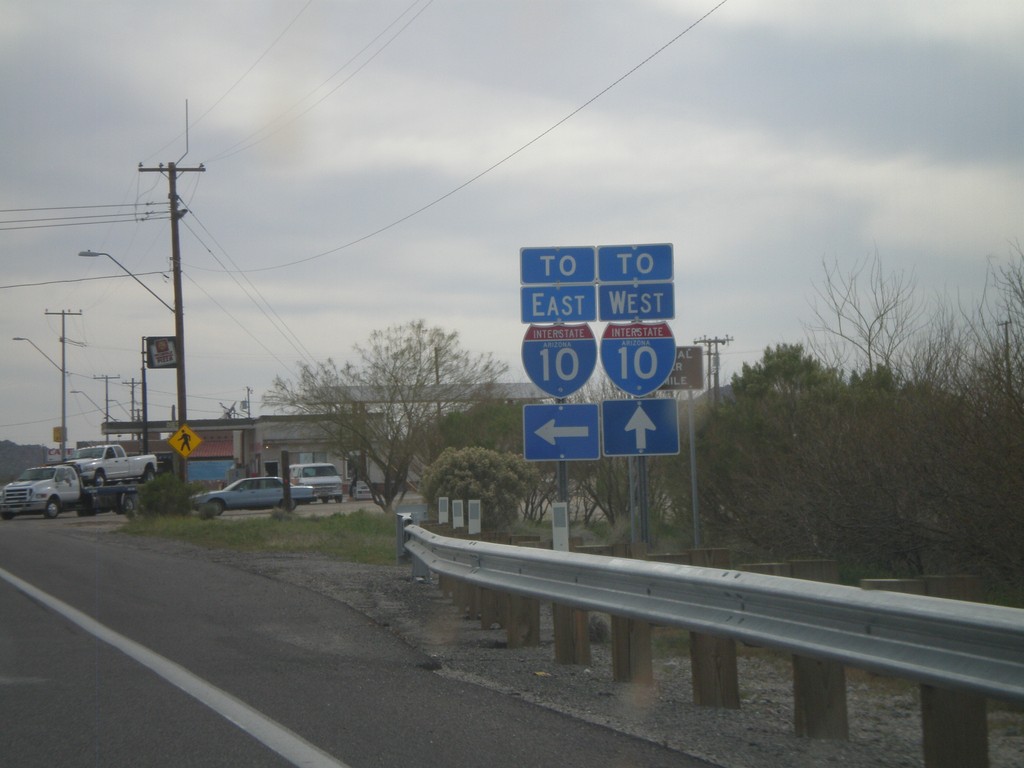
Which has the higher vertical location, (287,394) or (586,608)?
(287,394)

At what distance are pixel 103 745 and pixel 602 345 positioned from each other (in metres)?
6.23

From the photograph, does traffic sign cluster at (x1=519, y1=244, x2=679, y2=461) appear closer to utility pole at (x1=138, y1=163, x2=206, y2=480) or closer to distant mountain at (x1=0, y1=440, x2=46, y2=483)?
utility pole at (x1=138, y1=163, x2=206, y2=480)

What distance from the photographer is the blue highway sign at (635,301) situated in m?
10.8

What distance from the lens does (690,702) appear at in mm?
6453

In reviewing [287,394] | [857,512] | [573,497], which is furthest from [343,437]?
[857,512]

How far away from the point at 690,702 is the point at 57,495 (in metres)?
42.9

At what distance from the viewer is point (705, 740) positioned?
18.1 ft

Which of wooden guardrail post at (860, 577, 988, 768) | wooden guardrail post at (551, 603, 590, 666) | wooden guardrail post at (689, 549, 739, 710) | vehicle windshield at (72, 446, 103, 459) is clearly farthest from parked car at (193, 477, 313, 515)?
wooden guardrail post at (860, 577, 988, 768)

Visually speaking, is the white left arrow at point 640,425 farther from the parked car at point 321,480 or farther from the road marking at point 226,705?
the parked car at point 321,480

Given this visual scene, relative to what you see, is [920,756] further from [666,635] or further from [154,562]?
[154,562]

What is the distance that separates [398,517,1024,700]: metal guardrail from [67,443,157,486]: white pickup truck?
4270 centimetres

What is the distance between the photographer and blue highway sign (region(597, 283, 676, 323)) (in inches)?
426

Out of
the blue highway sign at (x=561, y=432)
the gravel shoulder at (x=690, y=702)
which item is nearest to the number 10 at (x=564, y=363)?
the blue highway sign at (x=561, y=432)

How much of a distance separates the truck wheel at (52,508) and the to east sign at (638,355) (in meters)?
39.3
